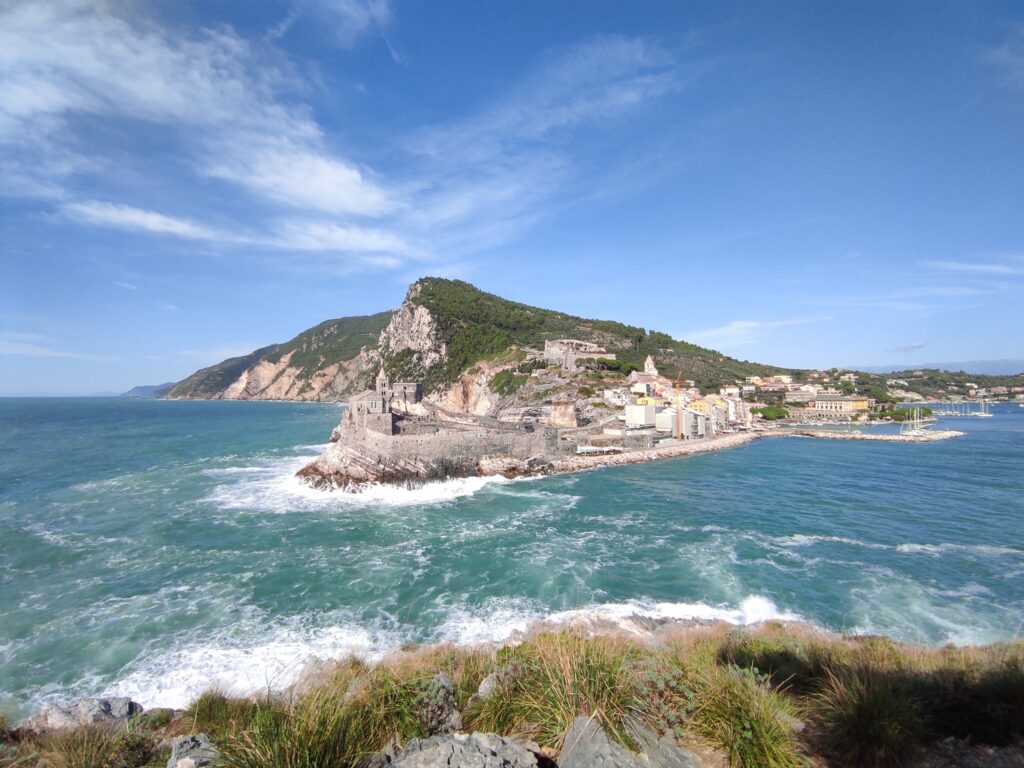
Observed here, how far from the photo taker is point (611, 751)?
3002mm

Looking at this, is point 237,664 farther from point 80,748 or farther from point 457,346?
point 457,346

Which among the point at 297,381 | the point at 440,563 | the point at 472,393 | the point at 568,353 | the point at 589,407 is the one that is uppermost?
the point at 568,353

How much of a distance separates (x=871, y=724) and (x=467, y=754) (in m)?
3.01

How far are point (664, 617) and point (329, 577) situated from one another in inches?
357

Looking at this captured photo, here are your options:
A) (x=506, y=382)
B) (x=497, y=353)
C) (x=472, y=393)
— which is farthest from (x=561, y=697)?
(x=497, y=353)

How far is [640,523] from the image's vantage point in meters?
17.8

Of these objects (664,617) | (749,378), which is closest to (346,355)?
(749,378)

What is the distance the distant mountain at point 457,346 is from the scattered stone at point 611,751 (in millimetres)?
58344

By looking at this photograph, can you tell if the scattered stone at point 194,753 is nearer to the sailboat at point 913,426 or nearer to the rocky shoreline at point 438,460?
the rocky shoreline at point 438,460

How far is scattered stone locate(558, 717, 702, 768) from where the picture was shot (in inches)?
116

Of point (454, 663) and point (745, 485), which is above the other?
point (454, 663)

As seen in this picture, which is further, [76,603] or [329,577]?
[329,577]

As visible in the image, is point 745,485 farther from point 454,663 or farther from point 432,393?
point 432,393

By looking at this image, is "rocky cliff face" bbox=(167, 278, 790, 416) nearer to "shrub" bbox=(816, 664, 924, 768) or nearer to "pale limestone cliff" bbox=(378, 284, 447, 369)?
"pale limestone cliff" bbox=(378, 284, 447, 369)
